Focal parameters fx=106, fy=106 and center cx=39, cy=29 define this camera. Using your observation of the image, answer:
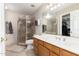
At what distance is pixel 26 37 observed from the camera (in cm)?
177

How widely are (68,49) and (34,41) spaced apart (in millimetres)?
605

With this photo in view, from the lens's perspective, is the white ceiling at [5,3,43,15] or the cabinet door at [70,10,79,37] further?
the cabinet door at [70,10,79,37]

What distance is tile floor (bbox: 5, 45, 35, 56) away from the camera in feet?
5.23

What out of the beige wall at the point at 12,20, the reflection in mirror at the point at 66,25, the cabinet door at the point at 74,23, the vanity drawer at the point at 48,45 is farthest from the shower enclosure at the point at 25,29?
the cabinet door at the point at 74,23

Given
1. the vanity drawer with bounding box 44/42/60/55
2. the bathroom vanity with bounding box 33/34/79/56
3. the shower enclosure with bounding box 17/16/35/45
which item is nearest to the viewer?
the bathroom vanity with bounding box 33/34/79/56

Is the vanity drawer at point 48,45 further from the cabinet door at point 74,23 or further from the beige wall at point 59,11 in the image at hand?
the cabinet door at point 74,23

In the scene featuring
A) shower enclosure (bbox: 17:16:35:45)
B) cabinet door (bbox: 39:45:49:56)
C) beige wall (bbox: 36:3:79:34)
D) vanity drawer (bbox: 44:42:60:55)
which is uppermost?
beige wall (bbox: 36:3:79:34)

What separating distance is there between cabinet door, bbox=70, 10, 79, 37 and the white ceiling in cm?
58

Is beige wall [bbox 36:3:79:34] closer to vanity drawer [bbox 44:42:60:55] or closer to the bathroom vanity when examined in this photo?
the bathroom vanity

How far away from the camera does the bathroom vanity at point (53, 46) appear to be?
1.36 m

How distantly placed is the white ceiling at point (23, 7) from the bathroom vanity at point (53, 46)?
1.41ft

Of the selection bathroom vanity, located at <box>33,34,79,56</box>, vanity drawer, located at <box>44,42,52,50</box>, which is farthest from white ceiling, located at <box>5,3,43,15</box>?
vanity drawer, located at <box>44,42,52,50</box>

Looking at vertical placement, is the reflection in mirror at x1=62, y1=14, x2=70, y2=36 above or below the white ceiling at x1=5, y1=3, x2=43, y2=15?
below

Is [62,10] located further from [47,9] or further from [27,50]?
[27,50]
